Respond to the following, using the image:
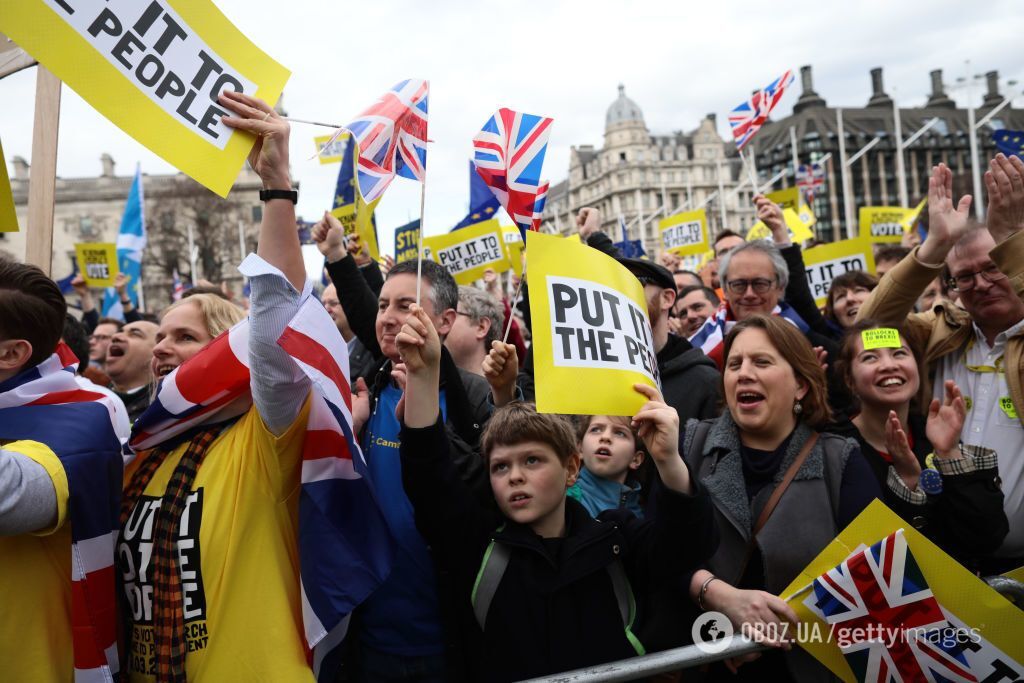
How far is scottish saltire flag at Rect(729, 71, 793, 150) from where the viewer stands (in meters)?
9.75

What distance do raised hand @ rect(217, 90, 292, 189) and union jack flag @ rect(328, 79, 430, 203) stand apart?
1156mm

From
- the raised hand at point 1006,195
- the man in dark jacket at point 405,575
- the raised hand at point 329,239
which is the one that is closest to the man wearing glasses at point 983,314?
the raised hand at point 1006,195

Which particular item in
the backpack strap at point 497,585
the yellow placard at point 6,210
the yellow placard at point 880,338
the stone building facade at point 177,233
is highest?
the stone building facade at point 177,233

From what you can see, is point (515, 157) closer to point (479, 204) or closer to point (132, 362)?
point (132, 362)

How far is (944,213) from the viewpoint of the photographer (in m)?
3.63

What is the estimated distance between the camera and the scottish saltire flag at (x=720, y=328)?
15.8ft

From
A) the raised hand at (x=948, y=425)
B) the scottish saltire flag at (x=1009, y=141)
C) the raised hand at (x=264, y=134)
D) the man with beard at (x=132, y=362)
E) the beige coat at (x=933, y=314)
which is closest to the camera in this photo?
the raised hand at (x=264, y=134)

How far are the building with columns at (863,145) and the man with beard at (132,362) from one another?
86609 mm

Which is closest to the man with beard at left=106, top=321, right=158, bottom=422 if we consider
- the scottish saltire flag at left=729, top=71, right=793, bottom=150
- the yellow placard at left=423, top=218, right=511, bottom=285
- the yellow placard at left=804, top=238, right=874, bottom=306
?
the yellow placard at left=423, top=218, right=511, bottom=285

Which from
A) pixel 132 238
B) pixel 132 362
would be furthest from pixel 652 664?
pixel 132 238

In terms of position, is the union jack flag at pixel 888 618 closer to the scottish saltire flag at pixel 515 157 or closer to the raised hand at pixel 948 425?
the raised hand at pixel 948 425

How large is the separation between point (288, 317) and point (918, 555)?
6.65 ft

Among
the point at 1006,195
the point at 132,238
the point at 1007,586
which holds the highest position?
the point at 132,238

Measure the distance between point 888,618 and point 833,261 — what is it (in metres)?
4.90
